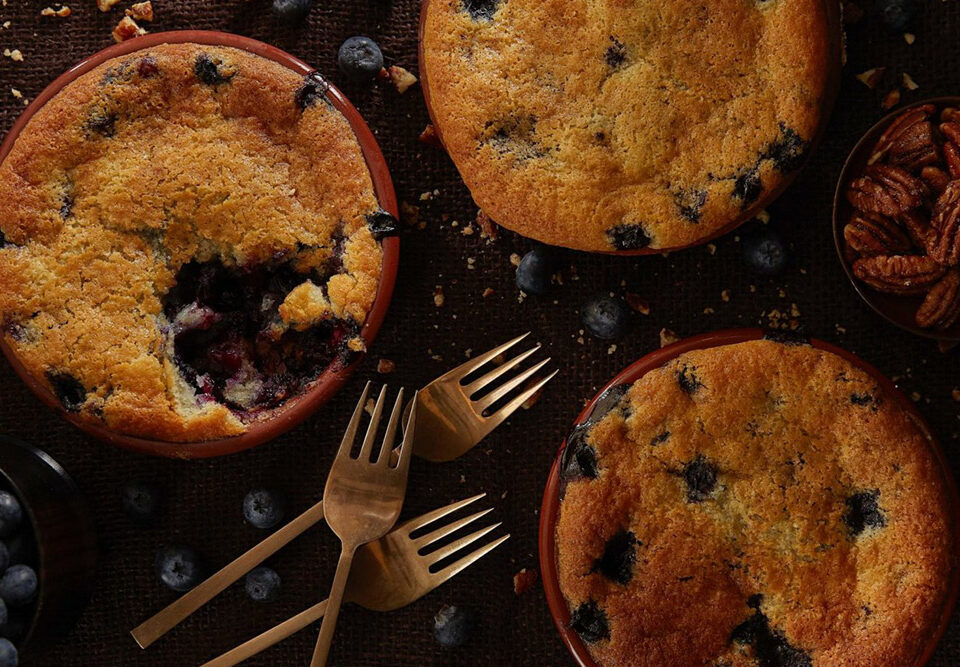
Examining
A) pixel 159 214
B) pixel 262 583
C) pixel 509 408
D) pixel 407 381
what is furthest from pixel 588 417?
pixel 159 214

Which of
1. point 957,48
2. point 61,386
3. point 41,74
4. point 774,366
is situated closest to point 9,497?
point 61,386

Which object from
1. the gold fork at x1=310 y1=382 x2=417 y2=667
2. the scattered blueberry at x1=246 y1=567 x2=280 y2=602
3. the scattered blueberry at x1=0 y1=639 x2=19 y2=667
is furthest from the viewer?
the scattered blueberry at x1=246 y1=567 x2=280 y2=602

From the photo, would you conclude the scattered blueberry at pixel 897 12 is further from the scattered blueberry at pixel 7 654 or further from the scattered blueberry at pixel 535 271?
the scattered blueberry at pixel 7 654

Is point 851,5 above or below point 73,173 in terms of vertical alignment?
above

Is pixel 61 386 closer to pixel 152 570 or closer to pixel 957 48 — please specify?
pixel 152 570

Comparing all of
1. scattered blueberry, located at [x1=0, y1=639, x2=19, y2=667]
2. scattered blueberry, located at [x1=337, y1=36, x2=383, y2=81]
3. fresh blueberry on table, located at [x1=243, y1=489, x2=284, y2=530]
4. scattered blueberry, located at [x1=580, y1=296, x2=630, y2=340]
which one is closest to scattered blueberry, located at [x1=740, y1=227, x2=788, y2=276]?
scattered blueberry, located at [x1=580, y1=296, x2=630, y2=340]

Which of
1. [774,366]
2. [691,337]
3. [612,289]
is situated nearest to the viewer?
[774,366]

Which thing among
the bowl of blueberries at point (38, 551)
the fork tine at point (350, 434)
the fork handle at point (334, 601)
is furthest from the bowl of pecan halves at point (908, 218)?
the bowl of blueberries at point (38, 551)

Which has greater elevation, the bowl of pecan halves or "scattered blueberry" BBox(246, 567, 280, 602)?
the bowl of pecan halves

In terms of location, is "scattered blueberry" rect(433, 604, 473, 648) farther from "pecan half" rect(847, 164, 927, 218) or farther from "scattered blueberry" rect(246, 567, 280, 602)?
"pecan half" rect(847, 164, 927, 218)
